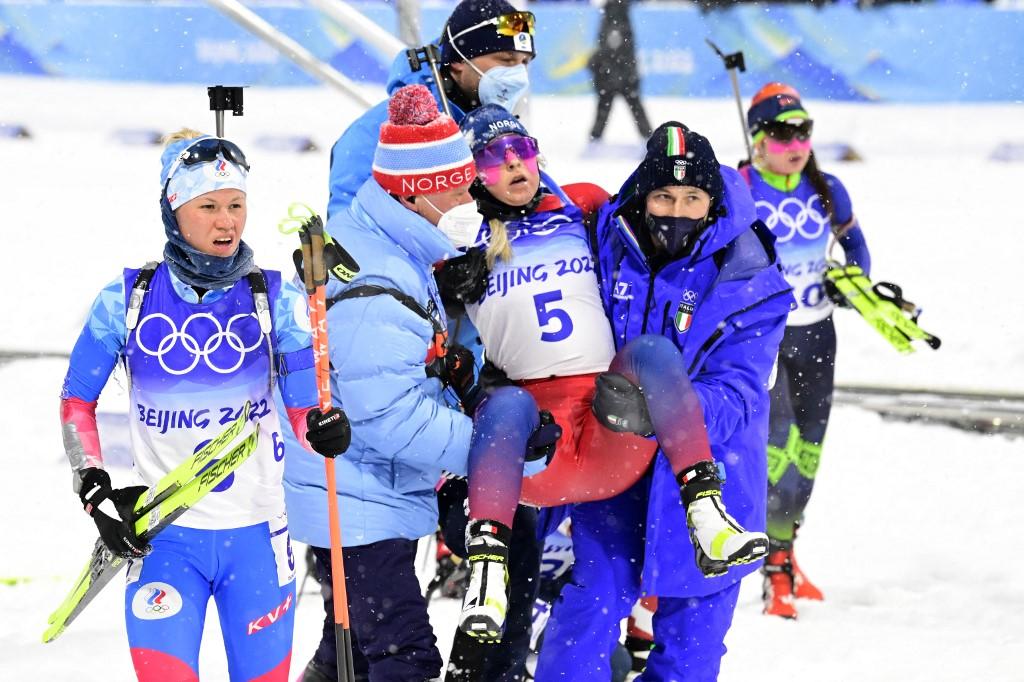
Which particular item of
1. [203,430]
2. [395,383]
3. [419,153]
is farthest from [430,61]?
[203,430]

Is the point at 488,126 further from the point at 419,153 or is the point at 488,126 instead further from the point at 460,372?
the point at 460,372

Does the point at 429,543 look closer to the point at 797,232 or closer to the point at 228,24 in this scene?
the point at 797,232

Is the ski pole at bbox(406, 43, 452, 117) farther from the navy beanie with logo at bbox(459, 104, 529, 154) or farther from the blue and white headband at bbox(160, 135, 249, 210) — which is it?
the blue and white headband at bbox(160, 135, 249, 210)

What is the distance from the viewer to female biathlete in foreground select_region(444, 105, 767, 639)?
3838mm

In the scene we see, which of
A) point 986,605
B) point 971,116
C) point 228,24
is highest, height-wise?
point 228,24

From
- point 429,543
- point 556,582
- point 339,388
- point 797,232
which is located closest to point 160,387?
point 339,388

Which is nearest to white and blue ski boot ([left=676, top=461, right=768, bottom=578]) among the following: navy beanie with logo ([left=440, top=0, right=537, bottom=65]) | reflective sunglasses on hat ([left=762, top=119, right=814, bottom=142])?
navy beanie with logo ([left=440, top=0, right=537, bottom=65])

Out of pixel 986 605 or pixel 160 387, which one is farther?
pixel 986 605

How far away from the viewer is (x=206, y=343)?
148 inches

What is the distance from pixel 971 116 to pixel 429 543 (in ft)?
29.1

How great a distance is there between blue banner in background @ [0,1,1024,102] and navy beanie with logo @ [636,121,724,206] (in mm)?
8871

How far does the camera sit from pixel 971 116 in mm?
13266

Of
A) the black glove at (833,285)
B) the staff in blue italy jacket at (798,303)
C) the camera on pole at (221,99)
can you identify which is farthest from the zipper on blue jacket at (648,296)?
the black glove at (833,285)

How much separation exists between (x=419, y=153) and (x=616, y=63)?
978 cm
